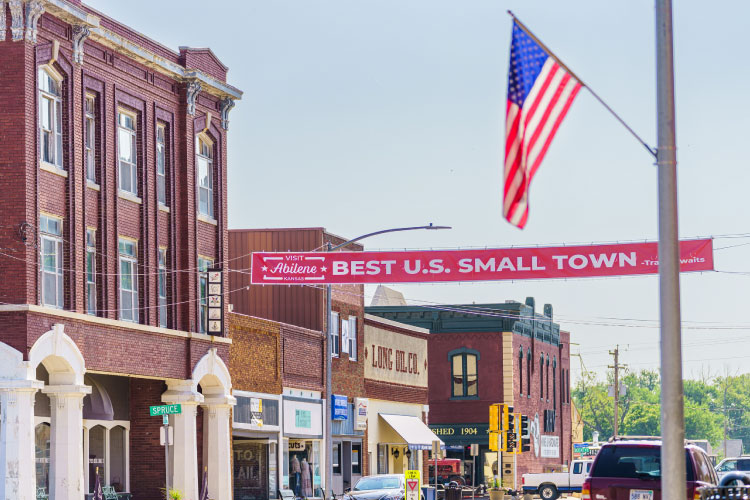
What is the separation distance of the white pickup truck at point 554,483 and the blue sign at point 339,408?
35.1 ft

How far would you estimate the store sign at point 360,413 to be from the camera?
55.0 meters

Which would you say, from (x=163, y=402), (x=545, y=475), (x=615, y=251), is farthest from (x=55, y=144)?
(x=545, y=475)

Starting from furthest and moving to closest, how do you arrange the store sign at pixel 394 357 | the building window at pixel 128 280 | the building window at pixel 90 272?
the store sign at pixel 394 357, the building window at pixel 128 280, the building window at pixel 90 272

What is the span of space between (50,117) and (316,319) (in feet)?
66.6

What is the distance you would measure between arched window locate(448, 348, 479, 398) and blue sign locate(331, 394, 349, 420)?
22.5m

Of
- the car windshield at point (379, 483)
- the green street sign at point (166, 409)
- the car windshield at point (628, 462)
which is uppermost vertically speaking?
the green street sign at point (166, 409)

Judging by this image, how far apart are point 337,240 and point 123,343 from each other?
18483 millimetres

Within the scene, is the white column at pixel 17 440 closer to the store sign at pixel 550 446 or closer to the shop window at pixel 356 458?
the shop window at pixel 356 458

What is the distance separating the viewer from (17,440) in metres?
31.7

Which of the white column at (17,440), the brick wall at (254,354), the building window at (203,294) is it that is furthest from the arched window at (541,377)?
the white column at (17,440)

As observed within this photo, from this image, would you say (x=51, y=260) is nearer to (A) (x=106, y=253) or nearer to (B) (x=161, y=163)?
(A) (x=106, y=253)

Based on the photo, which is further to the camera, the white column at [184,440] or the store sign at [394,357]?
the store sign at [394,357]

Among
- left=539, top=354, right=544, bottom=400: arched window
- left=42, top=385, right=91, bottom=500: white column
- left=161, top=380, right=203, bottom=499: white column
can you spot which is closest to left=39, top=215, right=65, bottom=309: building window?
left=42, top=385, right=91, bottom=500: white column

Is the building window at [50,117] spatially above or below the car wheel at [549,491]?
above
